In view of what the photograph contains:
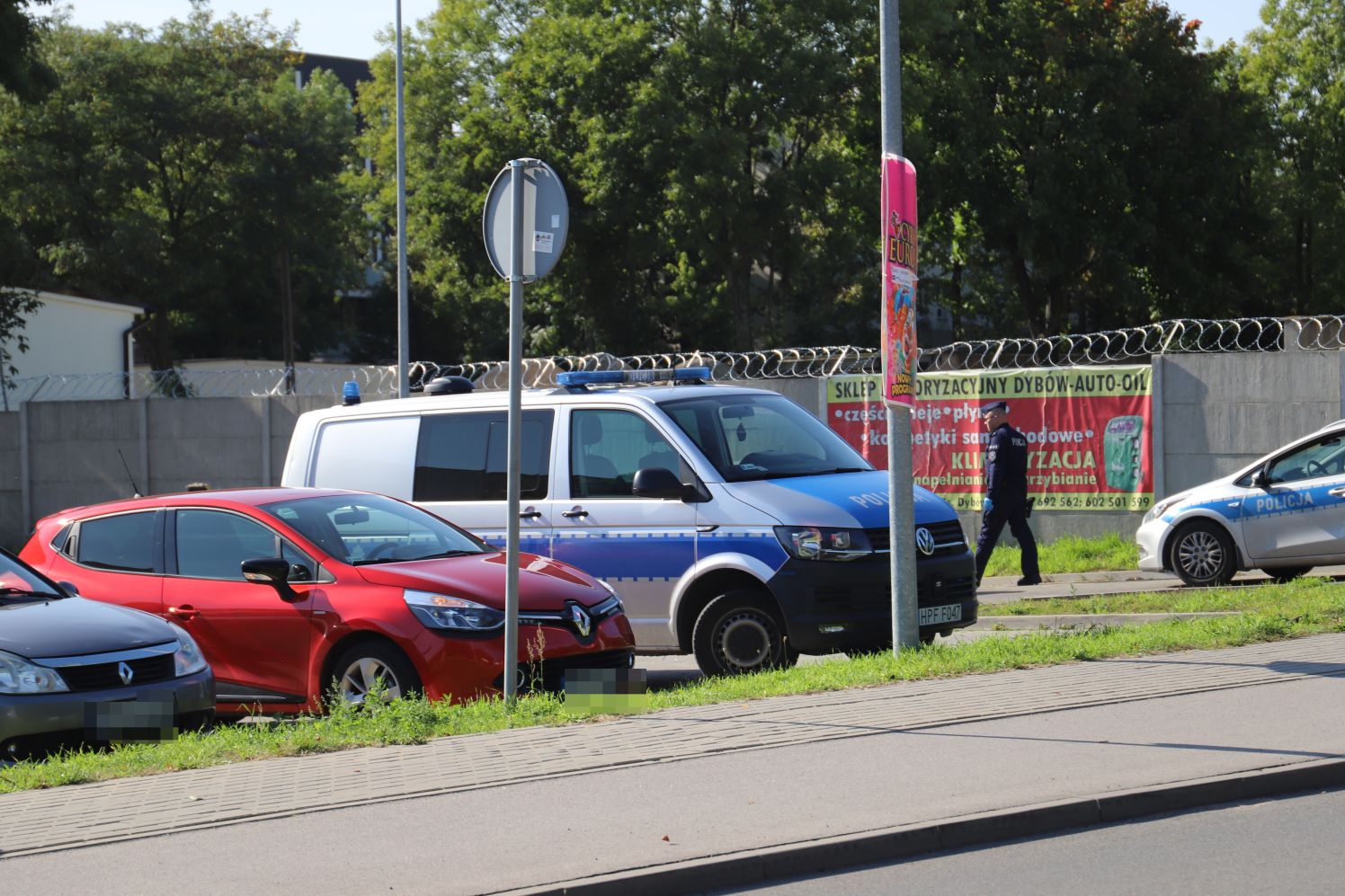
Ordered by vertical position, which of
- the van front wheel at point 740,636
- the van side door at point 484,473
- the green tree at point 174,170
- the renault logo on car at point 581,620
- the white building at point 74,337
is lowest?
the van front wheel at point 740,636

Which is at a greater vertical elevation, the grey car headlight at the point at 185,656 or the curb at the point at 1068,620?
the grey car headlight at the point at 185,656

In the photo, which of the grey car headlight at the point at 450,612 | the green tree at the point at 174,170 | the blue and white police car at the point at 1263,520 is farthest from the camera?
the green tree at the point at 174,170

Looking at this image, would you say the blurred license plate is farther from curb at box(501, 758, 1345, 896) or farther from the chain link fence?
curb at box(501, 758, 1345, 896)

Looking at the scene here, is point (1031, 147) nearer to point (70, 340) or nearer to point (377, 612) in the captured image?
point (70, 340)

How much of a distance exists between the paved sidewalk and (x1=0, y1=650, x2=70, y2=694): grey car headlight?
944 mm

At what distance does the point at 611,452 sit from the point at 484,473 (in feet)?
3.93

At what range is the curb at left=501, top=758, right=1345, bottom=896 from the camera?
17.7ft

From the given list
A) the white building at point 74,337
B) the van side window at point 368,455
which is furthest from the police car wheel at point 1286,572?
the white building at point 74,337

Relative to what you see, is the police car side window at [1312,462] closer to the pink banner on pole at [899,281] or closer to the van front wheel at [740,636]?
the pink banner on pole at [899,281]

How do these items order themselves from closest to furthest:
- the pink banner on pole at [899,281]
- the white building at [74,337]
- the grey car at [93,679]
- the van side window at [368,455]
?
the grey car at [93,679], the pink banner on pole at [899,281], the van side window at [368,455], the white building at [74,337]

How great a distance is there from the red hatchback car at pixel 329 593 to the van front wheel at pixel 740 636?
0.91 meters

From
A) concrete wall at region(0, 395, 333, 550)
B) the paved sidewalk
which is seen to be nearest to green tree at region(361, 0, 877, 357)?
concrete wall at region(0, 395, 333, 550)

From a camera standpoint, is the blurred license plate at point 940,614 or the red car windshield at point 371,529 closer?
the red car windshield at point 371,529

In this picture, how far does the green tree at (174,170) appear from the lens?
48.8 metres
